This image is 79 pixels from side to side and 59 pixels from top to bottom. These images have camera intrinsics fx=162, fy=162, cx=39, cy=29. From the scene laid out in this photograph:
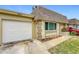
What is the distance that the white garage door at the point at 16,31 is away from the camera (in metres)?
4.34

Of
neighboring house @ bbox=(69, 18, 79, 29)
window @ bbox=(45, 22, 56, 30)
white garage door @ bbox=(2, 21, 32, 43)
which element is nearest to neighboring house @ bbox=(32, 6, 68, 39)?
window @ bbox=(45, 22, 56, 30)

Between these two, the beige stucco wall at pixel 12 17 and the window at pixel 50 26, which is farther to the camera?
the window at pixel 50 26

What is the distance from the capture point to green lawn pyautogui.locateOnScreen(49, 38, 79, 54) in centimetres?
441

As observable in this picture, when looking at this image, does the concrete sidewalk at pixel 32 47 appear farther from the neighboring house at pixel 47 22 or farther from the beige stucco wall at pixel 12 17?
the beige stucco wall at pixel 12 17

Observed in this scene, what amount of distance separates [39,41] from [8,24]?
0.96 metres

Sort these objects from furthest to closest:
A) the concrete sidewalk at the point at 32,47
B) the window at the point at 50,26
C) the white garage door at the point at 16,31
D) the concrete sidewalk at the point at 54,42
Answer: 1. the window at the point at 50,26
2. the concrete sidewalk at the point at 54,42
3. the white garage door at the point at 16,31
4. the concrete sidewalk at the point at 32,47

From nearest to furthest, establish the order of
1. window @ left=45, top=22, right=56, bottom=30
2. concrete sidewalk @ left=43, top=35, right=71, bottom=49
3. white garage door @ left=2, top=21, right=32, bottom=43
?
white garage door @ left=2, top=21, right=32, bottom=43
concrete sidewalk @ left=43, top=35, right=71, bottom=49
window @ left=45, top=22, right=56, bottom=30

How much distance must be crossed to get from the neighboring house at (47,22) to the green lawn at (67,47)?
0.35 m

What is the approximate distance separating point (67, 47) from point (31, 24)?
3.89 ft

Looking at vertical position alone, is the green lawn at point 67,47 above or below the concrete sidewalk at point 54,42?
below

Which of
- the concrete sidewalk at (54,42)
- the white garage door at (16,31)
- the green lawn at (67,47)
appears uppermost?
the white garage door at (16,31)

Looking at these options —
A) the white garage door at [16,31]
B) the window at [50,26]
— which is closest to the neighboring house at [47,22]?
the window at [50,26]

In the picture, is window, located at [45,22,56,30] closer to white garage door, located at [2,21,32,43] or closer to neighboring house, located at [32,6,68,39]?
neighboring house, located at [32,6,68,39]

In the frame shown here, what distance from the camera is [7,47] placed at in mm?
4230
